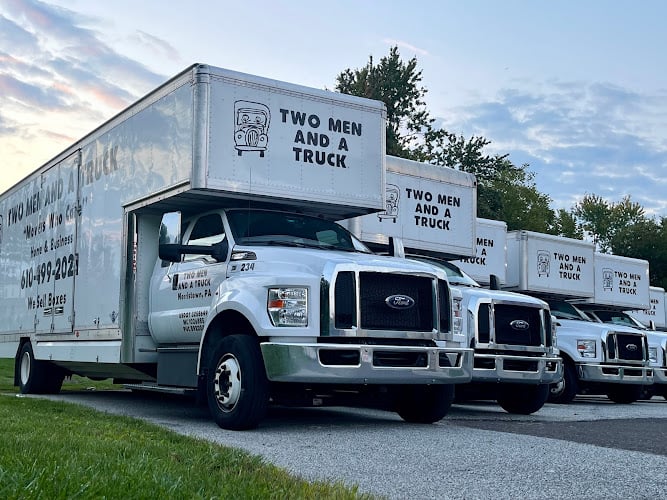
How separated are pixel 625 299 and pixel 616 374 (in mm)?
6338

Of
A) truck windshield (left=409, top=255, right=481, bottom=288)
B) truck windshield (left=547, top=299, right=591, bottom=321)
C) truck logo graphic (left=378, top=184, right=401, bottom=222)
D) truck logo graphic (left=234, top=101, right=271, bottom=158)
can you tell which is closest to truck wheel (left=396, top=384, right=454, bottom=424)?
truck logo graphic (left=234, top=101, right=271, bottom=158)

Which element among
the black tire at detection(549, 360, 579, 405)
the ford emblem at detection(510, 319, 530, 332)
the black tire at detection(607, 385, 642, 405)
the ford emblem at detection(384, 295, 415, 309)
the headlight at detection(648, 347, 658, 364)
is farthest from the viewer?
the headlight at detection(648, 347, 658, 364)

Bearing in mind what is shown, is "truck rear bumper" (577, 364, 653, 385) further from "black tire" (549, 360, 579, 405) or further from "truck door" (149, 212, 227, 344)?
"truck door" (149, 212, 227, 344)

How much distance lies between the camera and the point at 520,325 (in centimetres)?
1173

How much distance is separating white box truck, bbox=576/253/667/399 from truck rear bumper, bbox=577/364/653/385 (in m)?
1.82

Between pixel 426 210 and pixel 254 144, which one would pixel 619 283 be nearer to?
pixel 426 210

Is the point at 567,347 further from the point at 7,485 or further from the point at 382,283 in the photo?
the point at 7,485

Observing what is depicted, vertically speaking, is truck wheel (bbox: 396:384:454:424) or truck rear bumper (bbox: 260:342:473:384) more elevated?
truck rear bumper (bbox: 260:342:473:384)

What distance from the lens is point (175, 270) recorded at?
9.71 metres

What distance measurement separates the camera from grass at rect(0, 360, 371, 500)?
4070mm

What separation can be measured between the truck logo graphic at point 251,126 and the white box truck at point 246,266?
0.01 m

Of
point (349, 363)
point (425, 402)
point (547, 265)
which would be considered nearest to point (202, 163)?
point (349, 363)

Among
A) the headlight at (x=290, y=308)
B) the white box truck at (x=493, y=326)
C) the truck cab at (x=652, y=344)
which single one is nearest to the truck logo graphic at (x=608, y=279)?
the truck cab at (x=652, y=344)

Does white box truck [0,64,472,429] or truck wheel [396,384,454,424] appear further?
truck wheel [396,384,454,424]
